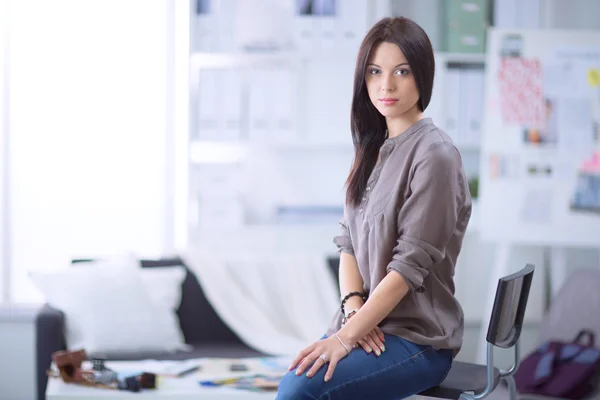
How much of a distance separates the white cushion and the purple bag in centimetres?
140

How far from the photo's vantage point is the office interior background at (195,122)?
13.2ft

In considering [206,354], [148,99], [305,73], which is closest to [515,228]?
[305,73]

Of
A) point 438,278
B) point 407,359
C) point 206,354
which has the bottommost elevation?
point 206,354

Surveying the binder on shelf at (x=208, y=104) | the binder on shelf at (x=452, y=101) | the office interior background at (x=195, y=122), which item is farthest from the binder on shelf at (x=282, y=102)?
the binder on shelf at (x=452, y=101)

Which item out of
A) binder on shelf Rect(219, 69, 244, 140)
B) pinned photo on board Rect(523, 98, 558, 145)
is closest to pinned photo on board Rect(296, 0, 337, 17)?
binder on shelf Rect(219, 69, 244, 140)

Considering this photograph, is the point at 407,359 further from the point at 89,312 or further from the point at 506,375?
the point at 89,312

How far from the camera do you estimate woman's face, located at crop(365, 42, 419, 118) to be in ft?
5.86

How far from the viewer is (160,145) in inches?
164

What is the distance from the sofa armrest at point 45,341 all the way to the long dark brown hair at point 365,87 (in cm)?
175

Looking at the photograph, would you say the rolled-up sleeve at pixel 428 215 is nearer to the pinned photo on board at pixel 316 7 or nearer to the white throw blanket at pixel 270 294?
the white throw blanket at pixel 270 294

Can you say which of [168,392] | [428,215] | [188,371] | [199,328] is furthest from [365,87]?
[199,328]

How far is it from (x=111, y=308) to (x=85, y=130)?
1.11m

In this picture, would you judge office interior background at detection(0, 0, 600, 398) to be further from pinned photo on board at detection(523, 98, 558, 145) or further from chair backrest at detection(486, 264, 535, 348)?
chair backrest at detection(486, 264, 535, 348)

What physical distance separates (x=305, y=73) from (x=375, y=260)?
7.96ft
